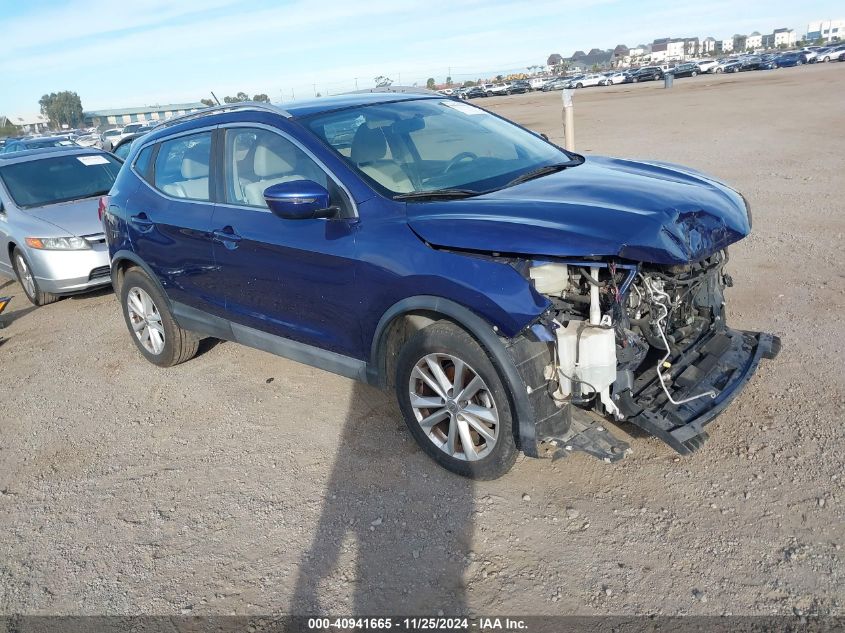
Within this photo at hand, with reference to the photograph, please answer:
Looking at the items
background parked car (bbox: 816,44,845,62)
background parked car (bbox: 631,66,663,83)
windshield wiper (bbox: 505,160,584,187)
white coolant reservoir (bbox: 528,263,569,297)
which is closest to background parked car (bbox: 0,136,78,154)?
windshield wiper (bbox: 505,160,584,187)

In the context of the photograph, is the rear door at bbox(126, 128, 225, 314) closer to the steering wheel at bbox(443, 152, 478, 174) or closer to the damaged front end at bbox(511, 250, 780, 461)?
the steering wheel at bbox(443, 152, 478, 174)

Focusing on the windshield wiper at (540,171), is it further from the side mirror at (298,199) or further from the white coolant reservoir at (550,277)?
the side mirror at (298,199)

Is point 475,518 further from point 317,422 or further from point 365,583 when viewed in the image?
point 317,422

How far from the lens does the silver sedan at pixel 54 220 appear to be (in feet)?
24.1

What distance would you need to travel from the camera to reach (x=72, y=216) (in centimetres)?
766

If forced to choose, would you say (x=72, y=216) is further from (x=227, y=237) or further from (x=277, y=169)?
(x=277, y=169)

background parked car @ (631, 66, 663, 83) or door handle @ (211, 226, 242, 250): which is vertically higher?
door handle @ (211, 226, 242, 250)

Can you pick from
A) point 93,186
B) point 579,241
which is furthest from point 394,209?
point 93,186

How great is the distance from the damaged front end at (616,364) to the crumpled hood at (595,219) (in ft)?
0.47

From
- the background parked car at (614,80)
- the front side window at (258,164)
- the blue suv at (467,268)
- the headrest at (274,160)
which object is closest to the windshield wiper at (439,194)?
the blue suv at (467,268)

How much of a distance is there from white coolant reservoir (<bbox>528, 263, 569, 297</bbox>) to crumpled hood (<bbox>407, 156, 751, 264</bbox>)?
18 cm

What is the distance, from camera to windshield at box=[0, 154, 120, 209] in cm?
815

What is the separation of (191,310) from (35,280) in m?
3.61

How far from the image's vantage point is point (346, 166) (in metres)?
3.78
